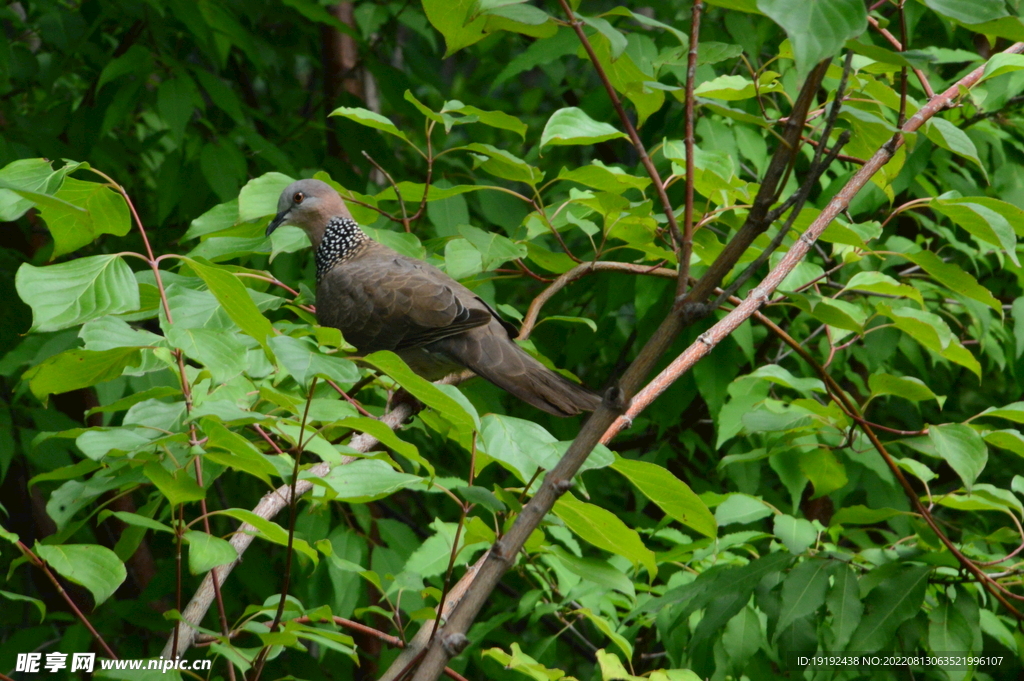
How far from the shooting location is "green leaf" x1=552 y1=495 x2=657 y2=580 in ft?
3.81

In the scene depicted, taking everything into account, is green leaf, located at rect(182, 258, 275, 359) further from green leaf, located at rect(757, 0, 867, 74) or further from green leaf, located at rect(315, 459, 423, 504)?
green leaf, located at rect(757, 0, 867, 74)

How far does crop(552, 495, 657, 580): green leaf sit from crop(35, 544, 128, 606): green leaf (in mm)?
584

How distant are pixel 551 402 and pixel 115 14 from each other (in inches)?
89.8

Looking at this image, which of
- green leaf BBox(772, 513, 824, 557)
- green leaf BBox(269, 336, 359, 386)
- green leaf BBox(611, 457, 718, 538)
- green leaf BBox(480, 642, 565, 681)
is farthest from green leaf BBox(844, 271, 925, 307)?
green leaf BBox(269, 336, 359, 386)

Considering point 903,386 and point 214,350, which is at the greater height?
point 214,350

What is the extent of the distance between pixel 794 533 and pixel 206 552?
4.01 feet

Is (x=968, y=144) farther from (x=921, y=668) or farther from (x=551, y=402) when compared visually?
(x=551, y=402)

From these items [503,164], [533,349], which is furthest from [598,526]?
[533,349]

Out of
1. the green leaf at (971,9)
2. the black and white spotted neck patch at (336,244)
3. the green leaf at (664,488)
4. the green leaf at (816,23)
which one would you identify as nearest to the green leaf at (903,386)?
the green leaf at (664,488)

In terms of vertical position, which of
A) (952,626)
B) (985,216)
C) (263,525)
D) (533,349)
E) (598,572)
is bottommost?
(952,626)

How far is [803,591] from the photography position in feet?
5.65

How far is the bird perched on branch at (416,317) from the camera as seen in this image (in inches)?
96.4

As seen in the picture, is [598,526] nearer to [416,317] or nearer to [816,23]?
[816,23]

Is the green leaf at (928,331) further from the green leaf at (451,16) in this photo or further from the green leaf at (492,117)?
the green leaf at (451,16)
